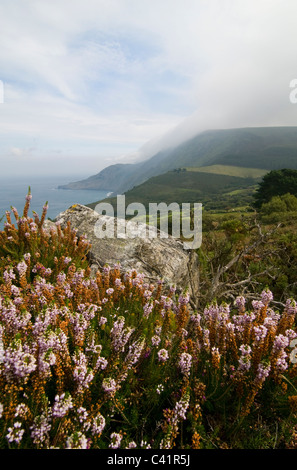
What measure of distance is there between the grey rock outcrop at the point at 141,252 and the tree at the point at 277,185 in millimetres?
49995

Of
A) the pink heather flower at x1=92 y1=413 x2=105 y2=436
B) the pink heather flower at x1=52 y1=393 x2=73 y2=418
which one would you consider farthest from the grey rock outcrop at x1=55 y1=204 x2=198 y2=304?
the pink heather flower at x1=52 y1=393 x2=73 y2=418

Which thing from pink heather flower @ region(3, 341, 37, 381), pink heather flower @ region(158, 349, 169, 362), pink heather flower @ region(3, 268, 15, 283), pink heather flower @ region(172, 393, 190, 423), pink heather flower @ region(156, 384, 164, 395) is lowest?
pink heather flower @ region(156, 384, 164, 395)

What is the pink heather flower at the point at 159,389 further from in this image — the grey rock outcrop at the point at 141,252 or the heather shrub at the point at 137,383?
the grey rock outcrop at the point at 141,252

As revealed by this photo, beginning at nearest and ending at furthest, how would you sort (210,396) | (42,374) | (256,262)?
1. (42,374)
2. (210,396)
3. (256,262)

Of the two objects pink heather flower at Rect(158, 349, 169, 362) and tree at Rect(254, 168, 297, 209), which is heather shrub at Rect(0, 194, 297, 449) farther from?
tree at Rect(254, 168, 297, 209)

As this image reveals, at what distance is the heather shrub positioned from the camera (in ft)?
5.68

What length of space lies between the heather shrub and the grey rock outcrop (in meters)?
3.06

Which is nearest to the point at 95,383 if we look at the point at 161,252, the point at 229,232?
the point at 161,252

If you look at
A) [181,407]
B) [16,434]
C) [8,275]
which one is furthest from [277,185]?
[16,434]

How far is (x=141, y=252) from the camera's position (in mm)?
6715

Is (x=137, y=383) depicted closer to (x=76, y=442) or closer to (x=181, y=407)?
(x=181, y=407)

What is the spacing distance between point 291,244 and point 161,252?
7.40 metres

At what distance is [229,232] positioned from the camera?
Answer: 15.2 m
